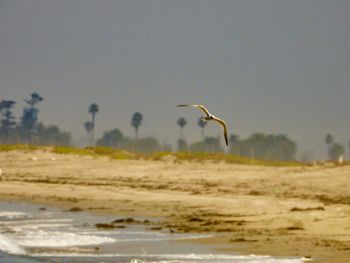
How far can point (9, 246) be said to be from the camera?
27.1m

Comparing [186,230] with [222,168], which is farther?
[222,168]

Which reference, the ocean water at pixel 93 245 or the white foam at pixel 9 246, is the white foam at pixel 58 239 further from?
the white foam at pixel 9 246

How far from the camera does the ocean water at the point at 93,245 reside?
76.6 feet

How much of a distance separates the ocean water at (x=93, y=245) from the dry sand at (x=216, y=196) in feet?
3.83

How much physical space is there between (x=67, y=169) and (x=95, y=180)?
520 inches

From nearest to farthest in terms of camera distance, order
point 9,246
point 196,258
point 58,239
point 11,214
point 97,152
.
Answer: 1. point 196,258
2. point 9,246
3. point 58,239
4. point 11,214
5. point 97,152

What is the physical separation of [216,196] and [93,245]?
2119 cm

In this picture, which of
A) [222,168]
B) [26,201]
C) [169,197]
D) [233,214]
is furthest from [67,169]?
[233,214]

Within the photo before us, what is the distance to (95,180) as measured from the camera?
234 feet

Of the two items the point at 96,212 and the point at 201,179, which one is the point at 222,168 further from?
the point at 96,212

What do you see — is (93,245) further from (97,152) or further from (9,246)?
(97,152)

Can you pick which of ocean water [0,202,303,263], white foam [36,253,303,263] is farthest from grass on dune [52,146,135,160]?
white foam [36,253,303,263]

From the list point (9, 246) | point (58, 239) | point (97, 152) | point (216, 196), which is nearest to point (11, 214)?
point (216, 196)

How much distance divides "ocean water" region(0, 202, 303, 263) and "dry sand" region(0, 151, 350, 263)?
3.83ft
